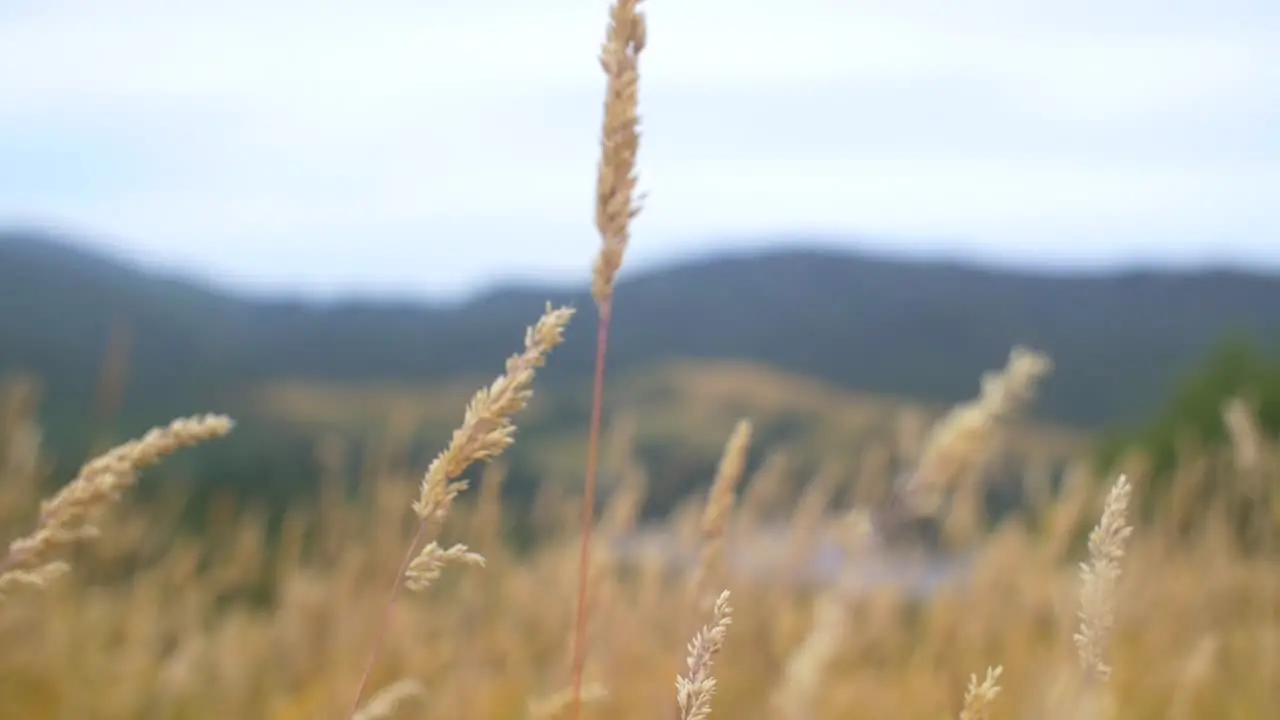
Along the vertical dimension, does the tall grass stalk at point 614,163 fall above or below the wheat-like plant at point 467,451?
above

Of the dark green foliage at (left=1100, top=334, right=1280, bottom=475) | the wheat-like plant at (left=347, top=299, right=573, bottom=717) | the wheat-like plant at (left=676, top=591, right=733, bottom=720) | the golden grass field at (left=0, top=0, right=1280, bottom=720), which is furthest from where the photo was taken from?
the dark green foliage at (left=1100, top=334, right=1280, bottom=475)

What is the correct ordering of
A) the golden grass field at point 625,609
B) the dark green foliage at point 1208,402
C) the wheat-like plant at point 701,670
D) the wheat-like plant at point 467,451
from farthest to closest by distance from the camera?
the dark green foliage at point 1208,402 → the golden grass field at point 625,609 → the wheat-like plant at point 467,451 → the wheat-like plant at point 701,670

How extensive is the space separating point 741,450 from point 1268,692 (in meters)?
2.42

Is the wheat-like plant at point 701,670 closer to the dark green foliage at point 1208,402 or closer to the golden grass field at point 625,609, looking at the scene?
the golden grass field at point 625,609

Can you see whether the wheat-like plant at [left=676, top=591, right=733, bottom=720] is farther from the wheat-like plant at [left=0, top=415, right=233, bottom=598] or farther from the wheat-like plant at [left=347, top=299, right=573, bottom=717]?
the wheat-like plant at [left=0, top=415, right=233, bottom=598]

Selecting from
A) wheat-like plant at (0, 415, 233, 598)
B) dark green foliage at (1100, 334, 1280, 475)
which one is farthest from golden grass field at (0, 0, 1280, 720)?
dark green foliage at (1100, 334, 1280, 475)

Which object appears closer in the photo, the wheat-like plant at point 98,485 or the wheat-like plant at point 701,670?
the wheat-like plant at point 701,670

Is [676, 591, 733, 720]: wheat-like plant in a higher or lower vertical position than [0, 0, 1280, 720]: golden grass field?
higher

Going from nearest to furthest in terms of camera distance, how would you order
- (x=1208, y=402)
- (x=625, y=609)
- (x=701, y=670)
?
(x=701, y=670)
(x=625, y=609)
(x=1208, y=402)

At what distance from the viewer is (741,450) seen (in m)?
1.21

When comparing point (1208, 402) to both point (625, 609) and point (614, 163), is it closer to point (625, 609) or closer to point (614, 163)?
point (625, 609)

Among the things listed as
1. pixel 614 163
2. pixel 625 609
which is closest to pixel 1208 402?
pixel 625 609

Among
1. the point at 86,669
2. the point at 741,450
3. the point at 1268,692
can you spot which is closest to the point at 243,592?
the point at 86,669

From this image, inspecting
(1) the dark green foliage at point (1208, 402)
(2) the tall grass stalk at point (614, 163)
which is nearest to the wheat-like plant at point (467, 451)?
(2) the tall grass stalk at point (614, 163)
